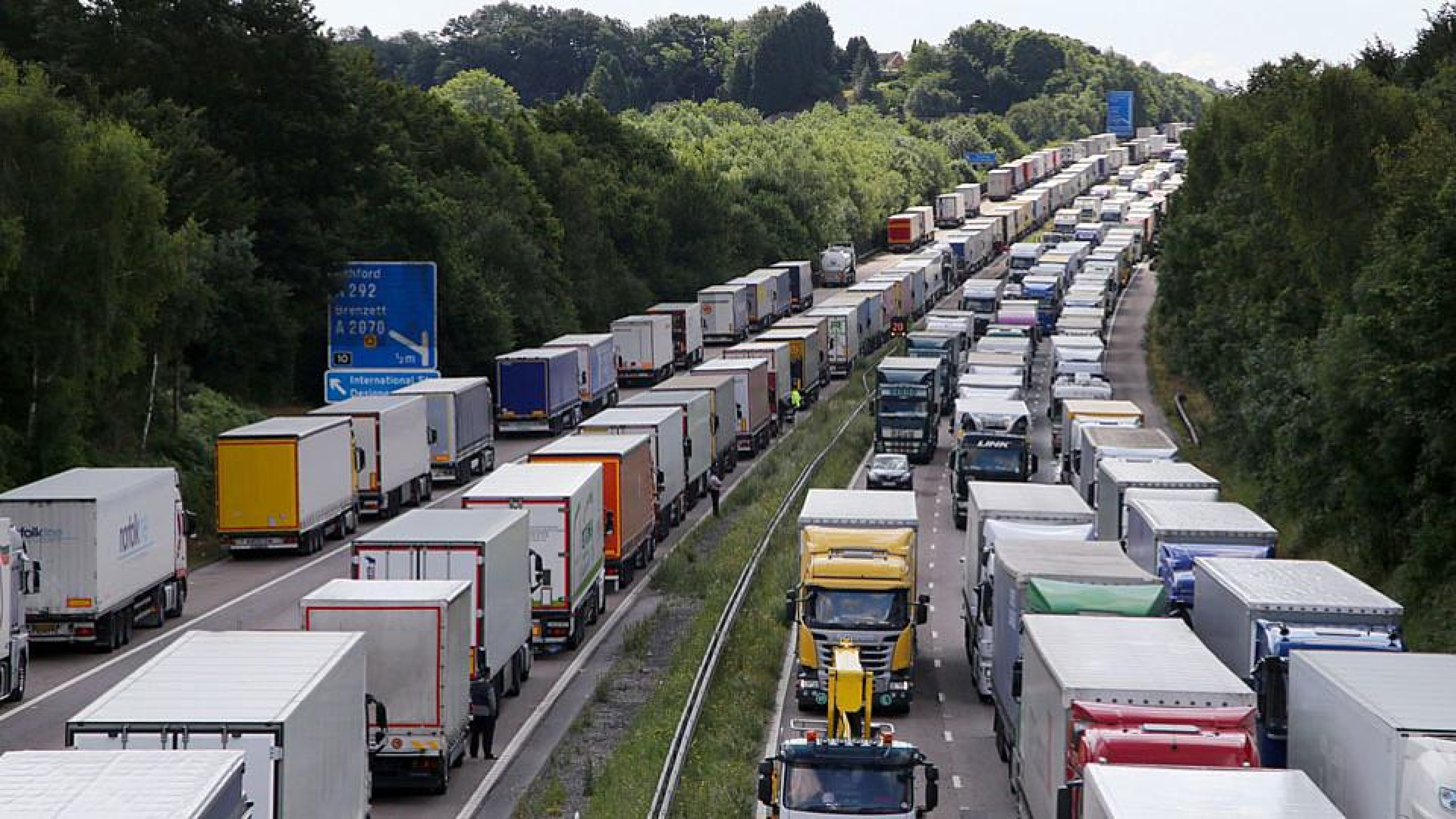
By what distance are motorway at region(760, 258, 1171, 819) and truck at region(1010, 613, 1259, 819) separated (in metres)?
3.82

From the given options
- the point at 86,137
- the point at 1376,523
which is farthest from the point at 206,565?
the point at 1376,523

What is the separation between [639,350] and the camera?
90.1 m

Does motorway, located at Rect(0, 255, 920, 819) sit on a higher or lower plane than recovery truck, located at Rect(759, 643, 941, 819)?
lower

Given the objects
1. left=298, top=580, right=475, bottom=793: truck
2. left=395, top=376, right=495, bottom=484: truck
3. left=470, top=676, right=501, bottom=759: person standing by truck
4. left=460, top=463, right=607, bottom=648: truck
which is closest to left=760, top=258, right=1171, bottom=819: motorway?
left=470, top=676, right=501, bottom=759: person standing by truck

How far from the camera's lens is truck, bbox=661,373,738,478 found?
63.3 m

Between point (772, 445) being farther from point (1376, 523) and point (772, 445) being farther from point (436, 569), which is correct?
point (436, 569)

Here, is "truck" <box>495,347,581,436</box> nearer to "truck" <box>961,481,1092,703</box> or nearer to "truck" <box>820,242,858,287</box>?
"truck" <box>961,481,1092,703</box>

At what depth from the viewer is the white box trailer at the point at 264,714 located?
19969 millimetres

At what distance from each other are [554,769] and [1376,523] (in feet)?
64.3

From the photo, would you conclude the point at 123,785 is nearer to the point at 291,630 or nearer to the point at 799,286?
the point at 291,630

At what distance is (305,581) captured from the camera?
4669 cm

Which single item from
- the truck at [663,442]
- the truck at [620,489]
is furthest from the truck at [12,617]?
the truck at [663,442]

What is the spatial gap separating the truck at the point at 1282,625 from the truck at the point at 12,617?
1788 centimetres

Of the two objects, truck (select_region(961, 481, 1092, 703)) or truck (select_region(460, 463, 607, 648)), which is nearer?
truck (select_region(961, 481, 1092, 703))
